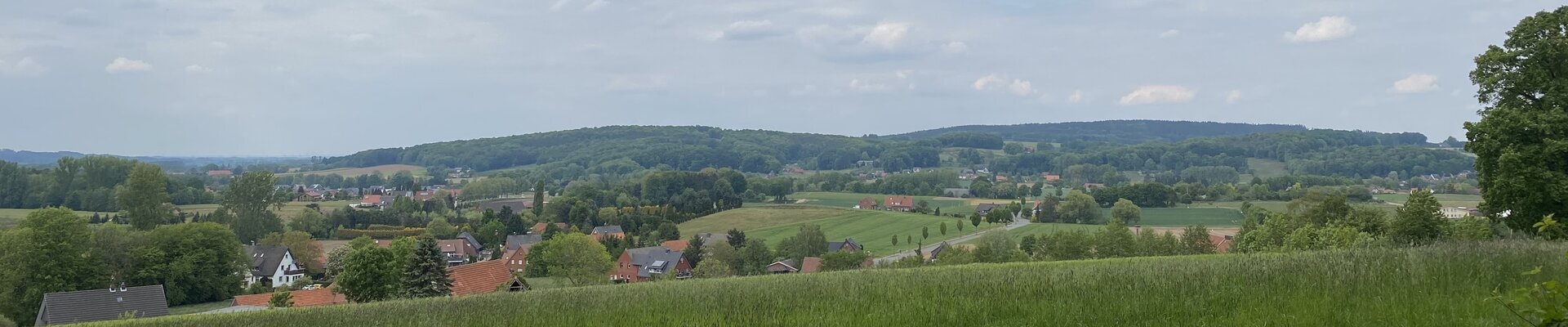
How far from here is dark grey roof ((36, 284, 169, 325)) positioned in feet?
142

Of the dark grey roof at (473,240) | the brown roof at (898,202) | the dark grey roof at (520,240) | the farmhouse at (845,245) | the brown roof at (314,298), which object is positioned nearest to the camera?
the brown roof at (314,298)

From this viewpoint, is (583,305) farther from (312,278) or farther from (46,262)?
(312,278)

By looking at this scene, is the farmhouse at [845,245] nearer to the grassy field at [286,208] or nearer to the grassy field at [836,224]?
the grassy field at [836,224]

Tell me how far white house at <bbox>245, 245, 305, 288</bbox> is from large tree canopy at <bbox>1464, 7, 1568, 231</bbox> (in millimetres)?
79819

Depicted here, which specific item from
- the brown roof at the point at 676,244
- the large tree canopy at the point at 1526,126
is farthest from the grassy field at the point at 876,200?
the large tree canopy at the point at 1526,126

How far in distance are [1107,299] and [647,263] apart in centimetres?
7794

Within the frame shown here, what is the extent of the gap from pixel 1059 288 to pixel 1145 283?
894 mm

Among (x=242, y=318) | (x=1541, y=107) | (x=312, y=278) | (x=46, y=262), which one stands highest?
(x=1541, y=107)

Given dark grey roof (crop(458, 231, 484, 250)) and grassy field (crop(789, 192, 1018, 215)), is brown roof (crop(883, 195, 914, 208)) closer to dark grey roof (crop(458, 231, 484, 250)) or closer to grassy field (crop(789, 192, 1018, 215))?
grassy field (crop(789, 192, 1018, 215))

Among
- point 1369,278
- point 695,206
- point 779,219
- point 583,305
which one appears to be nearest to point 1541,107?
point 1369,278

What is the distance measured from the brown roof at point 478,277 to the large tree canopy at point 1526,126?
102ft

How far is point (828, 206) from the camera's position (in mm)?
132500

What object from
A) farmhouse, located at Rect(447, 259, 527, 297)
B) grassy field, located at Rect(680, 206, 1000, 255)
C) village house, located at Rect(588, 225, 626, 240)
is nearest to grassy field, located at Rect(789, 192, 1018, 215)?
grassy field, located at Rect(680, 206, 1000, 255)

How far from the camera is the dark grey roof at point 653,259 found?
3258 inches
